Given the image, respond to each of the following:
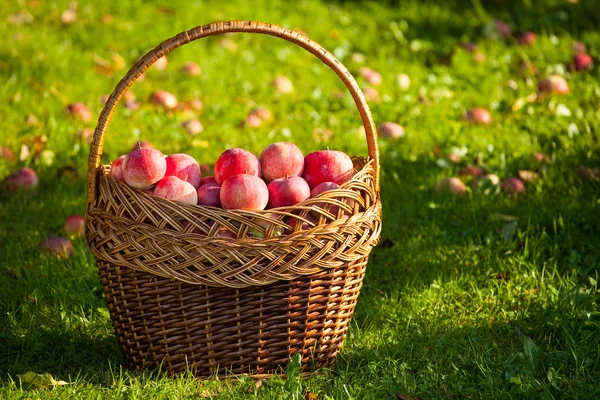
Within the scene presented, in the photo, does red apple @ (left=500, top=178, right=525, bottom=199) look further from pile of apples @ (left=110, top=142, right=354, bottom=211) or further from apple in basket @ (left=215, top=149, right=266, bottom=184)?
apple in basket @ (left=215, top=149, right=266, bottom=184)

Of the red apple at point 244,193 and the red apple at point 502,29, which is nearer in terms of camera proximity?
the red apple at point 244,193

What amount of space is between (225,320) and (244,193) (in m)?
0.38

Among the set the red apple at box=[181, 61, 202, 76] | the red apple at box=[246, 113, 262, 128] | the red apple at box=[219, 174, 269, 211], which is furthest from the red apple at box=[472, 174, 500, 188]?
the red apple at box=[181, 61, 202, 76]

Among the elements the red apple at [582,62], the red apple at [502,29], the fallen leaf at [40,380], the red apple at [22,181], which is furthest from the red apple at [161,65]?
the fallen leaf at [40,380]

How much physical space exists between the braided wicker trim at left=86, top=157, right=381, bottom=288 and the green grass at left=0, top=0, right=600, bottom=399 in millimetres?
362

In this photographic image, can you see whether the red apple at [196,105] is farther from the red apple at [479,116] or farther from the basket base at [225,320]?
the basket base at [225,320]

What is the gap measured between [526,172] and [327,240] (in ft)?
5.70

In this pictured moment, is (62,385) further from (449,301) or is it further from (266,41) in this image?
(266,41)

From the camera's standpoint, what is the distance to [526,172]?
3.75 m

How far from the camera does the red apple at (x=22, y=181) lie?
12.2 ft

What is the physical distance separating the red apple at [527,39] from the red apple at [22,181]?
3409 mm

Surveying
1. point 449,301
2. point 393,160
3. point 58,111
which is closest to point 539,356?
point 449,301

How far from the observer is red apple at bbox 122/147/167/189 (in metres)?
2.37

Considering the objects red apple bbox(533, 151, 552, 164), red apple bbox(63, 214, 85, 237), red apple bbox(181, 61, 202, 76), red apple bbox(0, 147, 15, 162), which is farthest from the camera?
red apple bbox(181, 61, 202, 76)
